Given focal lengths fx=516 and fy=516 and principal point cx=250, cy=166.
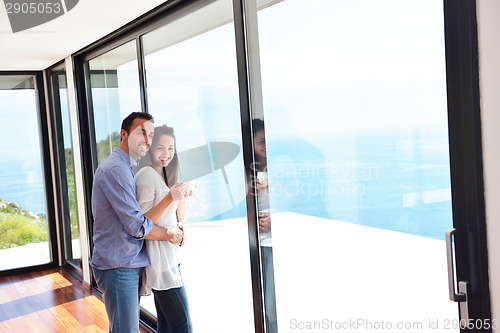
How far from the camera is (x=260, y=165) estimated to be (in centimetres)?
250

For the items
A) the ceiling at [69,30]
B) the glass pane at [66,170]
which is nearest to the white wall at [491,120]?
the ceiling at [69,30]

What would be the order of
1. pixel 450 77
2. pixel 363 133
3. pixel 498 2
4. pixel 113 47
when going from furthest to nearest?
pixel 113 47 < pixel 363 133 < pixel 450 77 < pixel 498 2

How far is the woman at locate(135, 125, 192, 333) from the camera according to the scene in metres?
2.69

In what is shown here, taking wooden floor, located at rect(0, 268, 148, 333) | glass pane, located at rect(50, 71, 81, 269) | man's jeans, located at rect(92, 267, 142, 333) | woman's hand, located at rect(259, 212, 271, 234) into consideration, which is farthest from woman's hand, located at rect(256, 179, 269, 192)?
glass pane, located at rect(50, 71, 81, 269)

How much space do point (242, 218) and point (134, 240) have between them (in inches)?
22.6

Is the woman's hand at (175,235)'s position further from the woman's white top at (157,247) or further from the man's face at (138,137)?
the man's face at (138,137)

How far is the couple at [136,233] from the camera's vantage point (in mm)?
2576

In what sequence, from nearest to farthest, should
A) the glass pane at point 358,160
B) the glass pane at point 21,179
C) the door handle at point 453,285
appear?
the door handle at point 453,285 < the glass pane at point 358,160 < the glass pane at point 21,179

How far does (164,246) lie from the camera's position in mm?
2760

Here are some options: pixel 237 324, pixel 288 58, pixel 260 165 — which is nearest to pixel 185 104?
pixel 260 165

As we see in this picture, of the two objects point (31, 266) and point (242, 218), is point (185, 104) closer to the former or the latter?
point (242, 218)

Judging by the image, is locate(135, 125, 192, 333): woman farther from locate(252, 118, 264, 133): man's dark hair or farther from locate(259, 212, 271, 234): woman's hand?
locate(252, 118, 264, 133): man's dark hair

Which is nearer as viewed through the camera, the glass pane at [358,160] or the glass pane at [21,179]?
the glass pane at [358,160]

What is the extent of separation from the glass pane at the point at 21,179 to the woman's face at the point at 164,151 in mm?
3751
